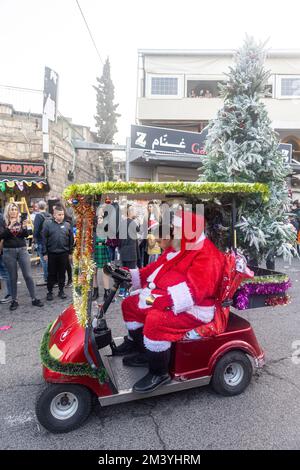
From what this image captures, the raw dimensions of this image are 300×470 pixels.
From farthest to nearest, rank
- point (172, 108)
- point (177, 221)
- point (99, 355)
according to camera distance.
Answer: point (172, 108), point (177, 221), point (99, 355)

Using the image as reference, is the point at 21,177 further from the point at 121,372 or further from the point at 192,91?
the point at 192,91

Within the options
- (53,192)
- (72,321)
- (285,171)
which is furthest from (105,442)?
(53,192)

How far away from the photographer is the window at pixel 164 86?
18.0m

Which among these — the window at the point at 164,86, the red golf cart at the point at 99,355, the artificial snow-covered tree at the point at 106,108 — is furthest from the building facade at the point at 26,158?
the artificial snow-covered tree at the point at 106,108

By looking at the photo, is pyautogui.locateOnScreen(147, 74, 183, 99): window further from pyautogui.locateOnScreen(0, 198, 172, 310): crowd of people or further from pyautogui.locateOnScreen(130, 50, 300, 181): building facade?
pyautogui.locateOnScreen(0, 198, 172, 310): crowd of people

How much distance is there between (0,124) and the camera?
11.6m

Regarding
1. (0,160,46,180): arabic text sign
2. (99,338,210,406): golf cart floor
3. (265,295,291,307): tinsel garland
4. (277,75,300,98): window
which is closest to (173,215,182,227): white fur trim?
(99,338,210,406): golf cart floor

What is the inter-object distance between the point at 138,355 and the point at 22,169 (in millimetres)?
9967

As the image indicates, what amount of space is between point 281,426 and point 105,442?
55.4 inches

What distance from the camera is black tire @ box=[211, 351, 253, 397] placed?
2.97 m

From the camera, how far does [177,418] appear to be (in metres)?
2.71

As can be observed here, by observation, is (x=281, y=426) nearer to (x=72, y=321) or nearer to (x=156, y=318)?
(x=156, y=318)

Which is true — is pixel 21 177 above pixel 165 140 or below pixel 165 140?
below

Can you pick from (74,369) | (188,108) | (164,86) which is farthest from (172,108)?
(74,369)
